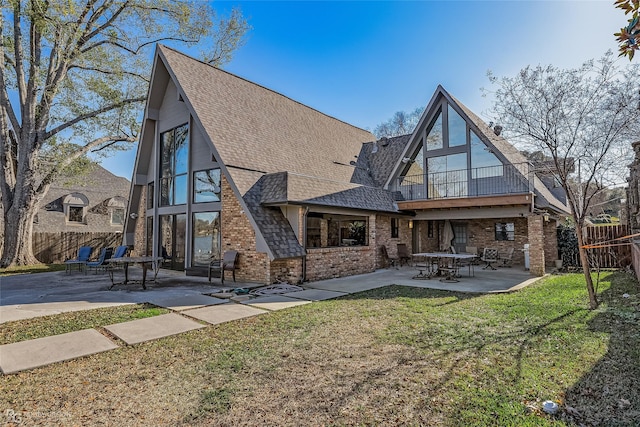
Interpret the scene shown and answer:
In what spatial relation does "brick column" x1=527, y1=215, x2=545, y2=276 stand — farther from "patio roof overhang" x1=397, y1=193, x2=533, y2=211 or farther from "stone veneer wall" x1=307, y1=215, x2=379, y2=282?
"stone veneer wall" x1=307, y1=215, x2=379, y2=282

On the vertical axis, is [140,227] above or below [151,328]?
above

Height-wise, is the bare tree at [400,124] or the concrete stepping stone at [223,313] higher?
the bare tree at [400,124]

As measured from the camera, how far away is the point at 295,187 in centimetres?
1020

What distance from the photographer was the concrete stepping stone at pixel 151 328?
5219 millimetres

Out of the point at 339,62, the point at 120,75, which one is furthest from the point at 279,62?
the point at 120,75

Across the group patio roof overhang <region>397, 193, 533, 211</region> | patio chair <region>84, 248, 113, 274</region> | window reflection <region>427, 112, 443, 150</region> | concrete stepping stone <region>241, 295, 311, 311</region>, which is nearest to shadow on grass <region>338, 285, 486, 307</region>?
concrete stepping stone <region>241, 295, 311, 311</region>

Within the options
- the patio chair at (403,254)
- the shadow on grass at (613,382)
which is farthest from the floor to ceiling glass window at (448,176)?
the shadow on grass at (613,382)

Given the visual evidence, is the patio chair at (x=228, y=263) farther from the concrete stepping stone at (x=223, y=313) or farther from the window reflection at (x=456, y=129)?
the window reflection at (x=456, y=129)

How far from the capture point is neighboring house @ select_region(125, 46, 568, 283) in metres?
10.5

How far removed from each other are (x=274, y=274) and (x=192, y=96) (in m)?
6.88

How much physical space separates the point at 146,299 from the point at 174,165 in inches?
275

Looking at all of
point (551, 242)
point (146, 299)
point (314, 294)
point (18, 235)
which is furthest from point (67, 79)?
point (551, 242)

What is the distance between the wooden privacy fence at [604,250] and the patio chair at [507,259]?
1919 mm

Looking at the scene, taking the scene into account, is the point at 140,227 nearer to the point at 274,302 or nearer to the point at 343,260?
the point at 343,260
